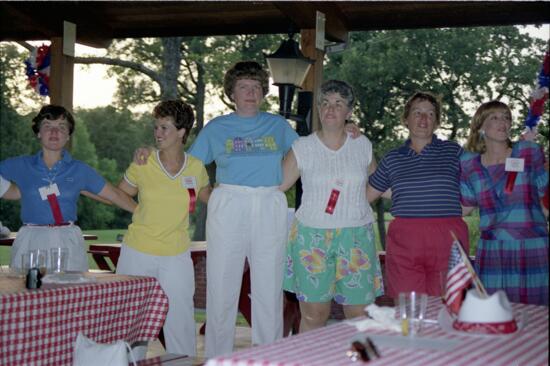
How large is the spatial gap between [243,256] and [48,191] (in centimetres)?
90

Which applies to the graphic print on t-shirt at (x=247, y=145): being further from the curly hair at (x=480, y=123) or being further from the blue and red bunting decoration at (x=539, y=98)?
the blue and red bunting decoration at (x=539, y=98)

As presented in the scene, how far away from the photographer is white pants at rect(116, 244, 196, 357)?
3.80 metres

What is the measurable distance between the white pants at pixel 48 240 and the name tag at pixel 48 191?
0.14 meters

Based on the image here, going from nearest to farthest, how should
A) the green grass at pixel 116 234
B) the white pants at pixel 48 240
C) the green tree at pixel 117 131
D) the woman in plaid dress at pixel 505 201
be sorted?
the woman in plaid dress at pixel 505 201
the white pants at pixel 48 240
the green grass at pixel 116 234
the green tree at pixel 117 131

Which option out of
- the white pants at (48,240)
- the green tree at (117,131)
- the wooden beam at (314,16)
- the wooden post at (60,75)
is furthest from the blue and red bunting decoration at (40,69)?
the green tree at (117,131)

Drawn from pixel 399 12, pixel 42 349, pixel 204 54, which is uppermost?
pixel 204 54

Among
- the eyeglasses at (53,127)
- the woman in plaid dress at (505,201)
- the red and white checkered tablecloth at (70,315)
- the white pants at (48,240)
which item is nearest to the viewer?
the red and white checkered tablecloth at (70,315)

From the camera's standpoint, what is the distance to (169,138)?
3.98 m

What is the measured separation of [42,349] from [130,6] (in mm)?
4629

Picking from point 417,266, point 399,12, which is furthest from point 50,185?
point 399,12

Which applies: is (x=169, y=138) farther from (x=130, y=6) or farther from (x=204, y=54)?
(x=204, y=54)

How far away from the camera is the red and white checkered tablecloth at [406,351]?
71.6 inches

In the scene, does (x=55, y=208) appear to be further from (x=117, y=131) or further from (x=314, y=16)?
(x=117, y=131)

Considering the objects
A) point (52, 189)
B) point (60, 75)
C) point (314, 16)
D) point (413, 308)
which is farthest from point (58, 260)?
point (60, 75)
